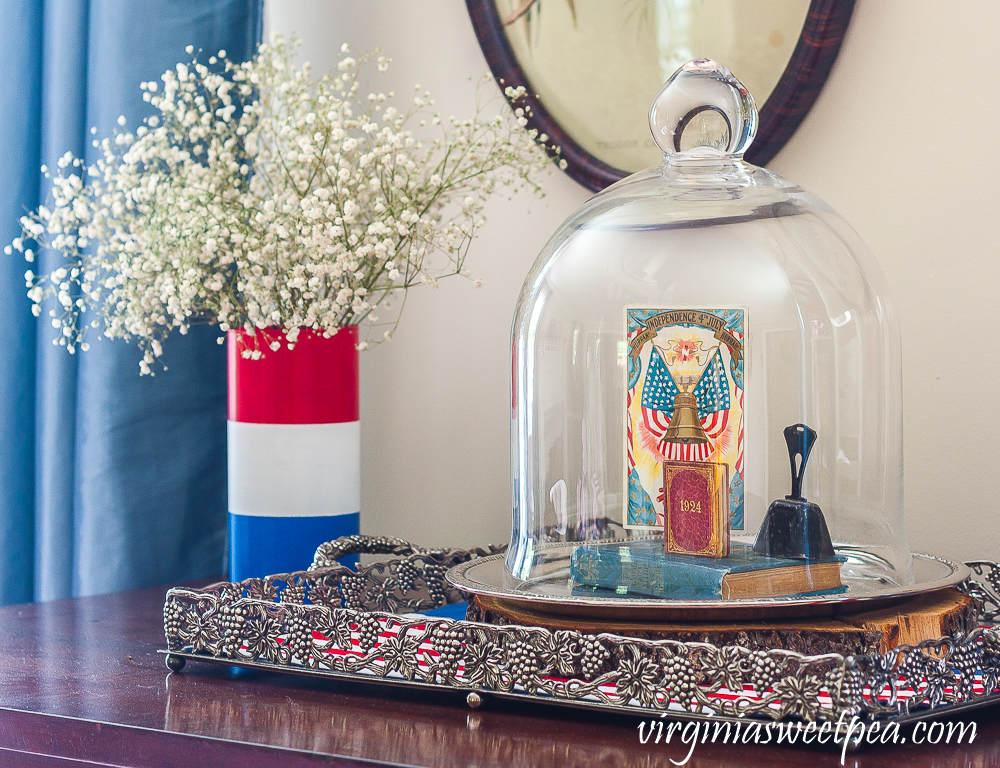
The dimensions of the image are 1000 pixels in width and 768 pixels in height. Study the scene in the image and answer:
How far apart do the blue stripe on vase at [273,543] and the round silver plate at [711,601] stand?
0.28m

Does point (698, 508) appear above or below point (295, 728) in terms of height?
above

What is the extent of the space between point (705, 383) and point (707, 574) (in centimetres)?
13

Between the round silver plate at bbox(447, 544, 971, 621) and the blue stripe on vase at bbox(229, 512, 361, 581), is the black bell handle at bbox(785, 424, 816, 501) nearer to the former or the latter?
the round silver plate at bbox(447, 544, 971, 621)

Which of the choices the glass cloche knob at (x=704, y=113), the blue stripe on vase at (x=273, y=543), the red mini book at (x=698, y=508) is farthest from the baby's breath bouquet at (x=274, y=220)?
the red mini book at (x=698, y=508)

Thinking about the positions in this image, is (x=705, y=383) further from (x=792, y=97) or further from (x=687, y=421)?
(x=792, y=97)

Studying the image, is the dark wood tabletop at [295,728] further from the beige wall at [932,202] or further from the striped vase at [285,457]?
the beige wall at [932,202]

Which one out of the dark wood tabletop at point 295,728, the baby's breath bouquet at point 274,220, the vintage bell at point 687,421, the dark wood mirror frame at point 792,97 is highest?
the dark wood mirror frame at point 792,97

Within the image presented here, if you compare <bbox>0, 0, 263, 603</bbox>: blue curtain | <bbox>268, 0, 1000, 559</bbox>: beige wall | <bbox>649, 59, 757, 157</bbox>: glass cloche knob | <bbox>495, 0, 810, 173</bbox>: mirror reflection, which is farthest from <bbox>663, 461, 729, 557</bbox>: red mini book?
<bbox>0, 0, 263, 603</bbox>: blue curtain

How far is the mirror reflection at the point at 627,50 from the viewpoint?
3.20 ft

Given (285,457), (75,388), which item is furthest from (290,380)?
(75,388)

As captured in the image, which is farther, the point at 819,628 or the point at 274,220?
the point at 274,220

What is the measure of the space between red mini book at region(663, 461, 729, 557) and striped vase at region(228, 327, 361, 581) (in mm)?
409

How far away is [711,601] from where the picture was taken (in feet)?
2.09

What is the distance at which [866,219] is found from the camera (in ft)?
3.15
